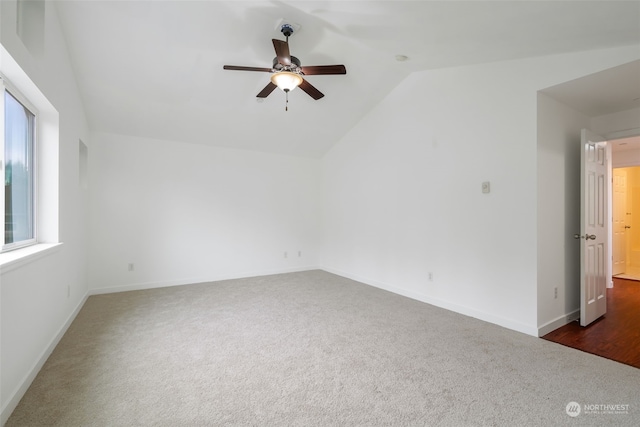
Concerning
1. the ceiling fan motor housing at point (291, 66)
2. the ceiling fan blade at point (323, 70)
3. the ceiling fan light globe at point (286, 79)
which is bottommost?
the ceiling fan light globe at point (286, 79)

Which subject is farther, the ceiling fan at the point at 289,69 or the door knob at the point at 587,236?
the door knob at the point at 587,236

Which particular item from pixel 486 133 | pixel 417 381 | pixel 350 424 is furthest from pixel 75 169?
pixel 486 133

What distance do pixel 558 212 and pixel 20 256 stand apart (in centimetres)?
464

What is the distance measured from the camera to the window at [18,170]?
208 centimetres

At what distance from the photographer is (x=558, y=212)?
3.17m

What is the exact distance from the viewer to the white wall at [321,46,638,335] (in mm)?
2965

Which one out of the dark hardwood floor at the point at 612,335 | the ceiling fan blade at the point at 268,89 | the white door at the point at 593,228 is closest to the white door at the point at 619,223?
the dark hardwood floor at the point at 612,335

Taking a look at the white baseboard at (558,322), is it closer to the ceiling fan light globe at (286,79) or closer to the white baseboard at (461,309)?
the white baseboard at (461,309)

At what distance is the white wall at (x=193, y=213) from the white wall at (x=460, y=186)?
58.7 inches

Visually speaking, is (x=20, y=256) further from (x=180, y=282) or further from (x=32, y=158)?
(x=180, y=282)

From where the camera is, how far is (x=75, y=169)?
11.0 ft

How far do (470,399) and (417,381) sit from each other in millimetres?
337

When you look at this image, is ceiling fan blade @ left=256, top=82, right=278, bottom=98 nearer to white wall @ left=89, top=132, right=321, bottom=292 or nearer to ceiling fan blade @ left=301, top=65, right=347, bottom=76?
ceiling fan blade @ left=301, top=65, right=347, bottom=76

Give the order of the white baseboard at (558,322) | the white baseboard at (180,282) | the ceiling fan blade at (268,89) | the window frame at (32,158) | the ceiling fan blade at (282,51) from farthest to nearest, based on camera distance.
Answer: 1. the white baseboard at (180,282)
2. the ceiling fan blade at (268,89)
3. the white baseboard at (558,322)
4. the ceiling fan blade at (282,51)
5. the window frame at (32,158)
